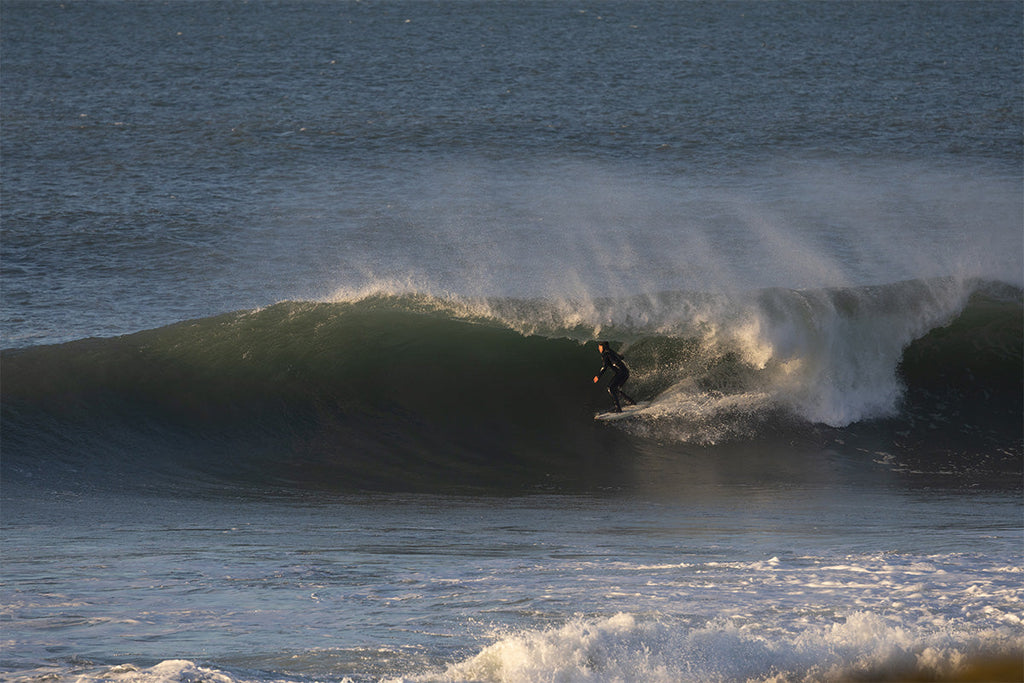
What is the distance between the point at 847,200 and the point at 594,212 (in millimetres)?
6303

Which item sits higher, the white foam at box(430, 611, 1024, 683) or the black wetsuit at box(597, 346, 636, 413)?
the black wetsuit at box(597, 346, 636, 413)

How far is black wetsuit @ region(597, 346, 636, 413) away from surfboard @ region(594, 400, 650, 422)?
6cm

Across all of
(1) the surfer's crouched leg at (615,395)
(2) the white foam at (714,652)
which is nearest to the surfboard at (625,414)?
(1) the surfer's crouched leg at (615,395)

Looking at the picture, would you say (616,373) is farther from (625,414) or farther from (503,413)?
(503,413)

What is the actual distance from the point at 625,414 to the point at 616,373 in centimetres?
45

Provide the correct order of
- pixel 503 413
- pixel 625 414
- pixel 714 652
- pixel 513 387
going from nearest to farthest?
pixel 714 652
pixel 625 414
pixel 503 413
pixel 513 387

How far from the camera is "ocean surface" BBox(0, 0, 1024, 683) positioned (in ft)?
18.5

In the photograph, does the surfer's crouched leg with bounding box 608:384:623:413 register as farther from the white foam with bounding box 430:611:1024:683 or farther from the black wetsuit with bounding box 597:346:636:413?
the white foam with bounding box 430:611:1024:683

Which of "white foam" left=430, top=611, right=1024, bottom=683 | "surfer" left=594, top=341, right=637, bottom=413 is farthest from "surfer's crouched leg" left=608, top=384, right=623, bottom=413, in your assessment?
"white foam" left=430, top=611, right=1024, bottom=683

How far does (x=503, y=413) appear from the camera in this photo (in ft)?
39.3

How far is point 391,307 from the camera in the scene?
46.4 ft

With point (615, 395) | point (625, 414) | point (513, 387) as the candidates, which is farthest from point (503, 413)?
point (625, 414)

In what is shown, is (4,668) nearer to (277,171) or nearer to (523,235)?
(523,235)

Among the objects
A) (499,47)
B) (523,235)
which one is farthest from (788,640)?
(499,47)
